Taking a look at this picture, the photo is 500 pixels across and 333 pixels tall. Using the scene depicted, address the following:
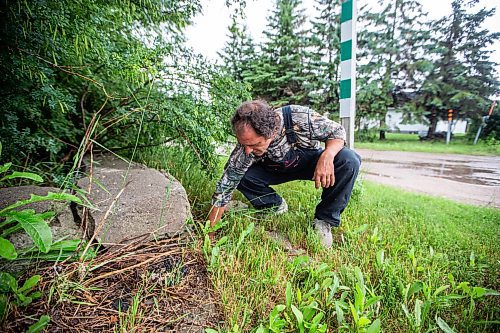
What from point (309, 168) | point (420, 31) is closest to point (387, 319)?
point (309, 168)

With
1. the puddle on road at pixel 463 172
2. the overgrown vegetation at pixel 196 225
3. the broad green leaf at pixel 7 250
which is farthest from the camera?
the puddle on road at pixel 463 172

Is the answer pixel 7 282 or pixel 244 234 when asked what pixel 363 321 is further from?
pixel 7 282

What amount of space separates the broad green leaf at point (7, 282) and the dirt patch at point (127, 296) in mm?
92

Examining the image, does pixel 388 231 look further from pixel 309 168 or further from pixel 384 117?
pixel 384 117

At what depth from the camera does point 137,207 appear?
1603mm

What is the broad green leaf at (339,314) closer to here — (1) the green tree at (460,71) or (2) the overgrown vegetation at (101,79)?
(2) the overgrown vegetation at (101,79)

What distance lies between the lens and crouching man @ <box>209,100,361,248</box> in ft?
6.23

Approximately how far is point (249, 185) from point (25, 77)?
190 cm

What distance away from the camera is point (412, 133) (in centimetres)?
2117

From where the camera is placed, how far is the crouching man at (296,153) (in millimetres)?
1897

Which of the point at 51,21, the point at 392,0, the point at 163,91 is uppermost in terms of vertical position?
the point at 392,0

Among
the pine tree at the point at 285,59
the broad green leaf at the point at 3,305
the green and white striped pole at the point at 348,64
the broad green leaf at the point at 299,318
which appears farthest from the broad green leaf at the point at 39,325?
the pine tree at the point at 285,59

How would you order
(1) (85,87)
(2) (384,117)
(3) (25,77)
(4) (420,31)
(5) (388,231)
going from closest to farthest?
Answer: (3) (25,77) < (5) (388,231) < (1) (85,87) < (4) (420,31) < (2) (384,117)

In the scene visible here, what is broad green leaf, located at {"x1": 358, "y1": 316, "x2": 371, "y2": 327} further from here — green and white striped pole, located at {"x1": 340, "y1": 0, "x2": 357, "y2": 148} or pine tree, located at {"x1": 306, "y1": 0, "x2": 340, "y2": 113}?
pine tree, located at {"x1": 306, "y1": 0, "x2": 340, "y2": 113}
